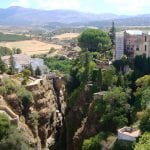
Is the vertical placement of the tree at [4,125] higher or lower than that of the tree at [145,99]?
lower

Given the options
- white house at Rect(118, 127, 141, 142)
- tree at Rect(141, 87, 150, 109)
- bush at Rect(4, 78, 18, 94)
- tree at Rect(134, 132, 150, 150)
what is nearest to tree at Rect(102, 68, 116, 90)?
tree at Rect(141, 87, 150, 109)

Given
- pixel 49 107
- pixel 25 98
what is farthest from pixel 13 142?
pixel 49 107

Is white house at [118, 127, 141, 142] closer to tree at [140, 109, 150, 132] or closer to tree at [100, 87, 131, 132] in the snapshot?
tree at [140, 109, 150, 132]

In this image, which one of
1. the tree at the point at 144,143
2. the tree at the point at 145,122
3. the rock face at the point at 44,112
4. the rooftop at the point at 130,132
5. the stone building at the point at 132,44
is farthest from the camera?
the stone building at the point at 132,44

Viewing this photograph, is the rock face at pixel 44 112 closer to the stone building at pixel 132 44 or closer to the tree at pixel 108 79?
the tree at pixel 108 79

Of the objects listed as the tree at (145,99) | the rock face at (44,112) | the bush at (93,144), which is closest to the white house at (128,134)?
the bush at (93,144)

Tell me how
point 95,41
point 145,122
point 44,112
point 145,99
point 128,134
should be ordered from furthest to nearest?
point 95,41 < point 44,112 < point 145,99 < point 128,134 < point 145,122

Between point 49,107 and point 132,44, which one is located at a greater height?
point 132,44

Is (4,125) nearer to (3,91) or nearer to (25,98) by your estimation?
(3,91)
